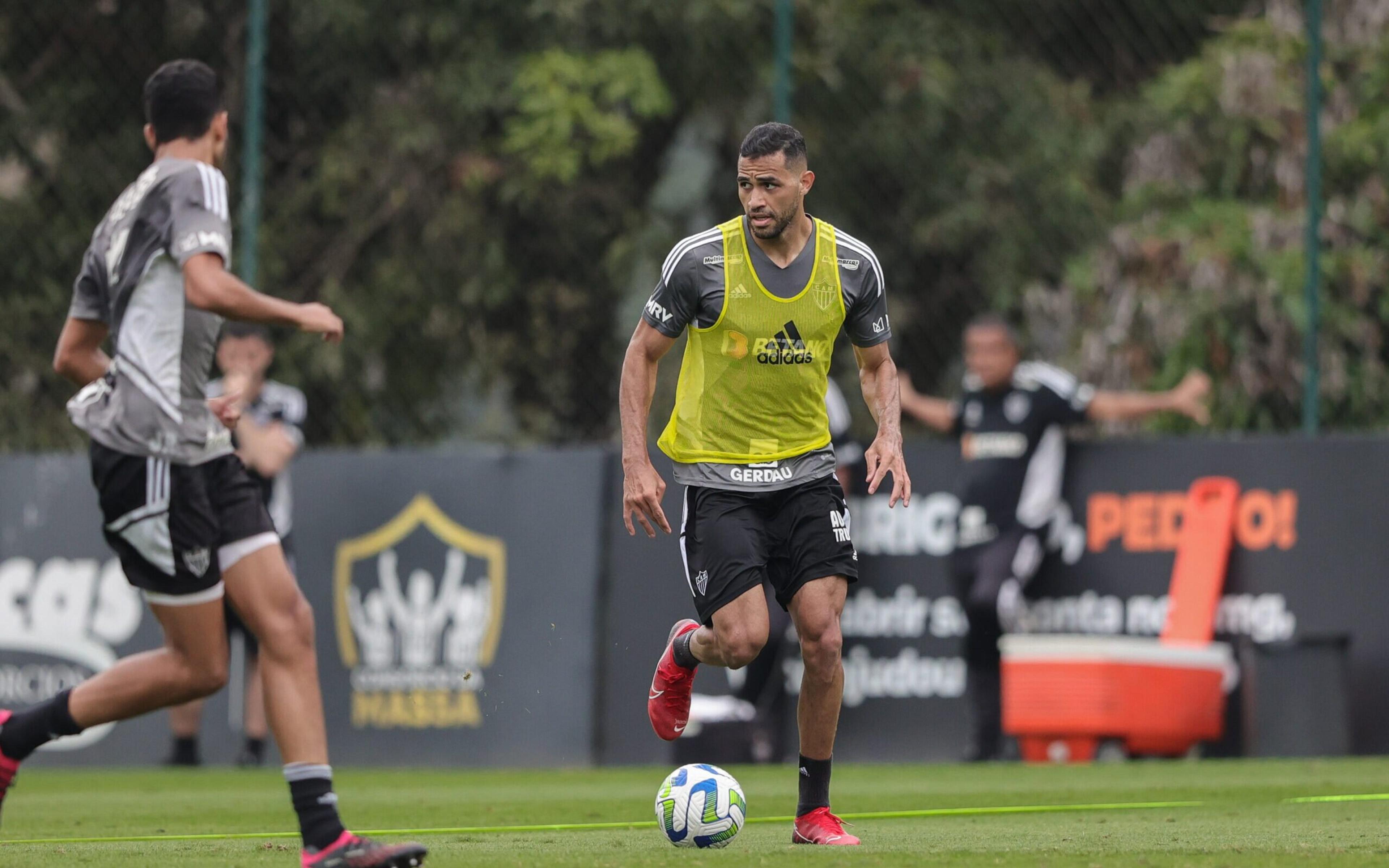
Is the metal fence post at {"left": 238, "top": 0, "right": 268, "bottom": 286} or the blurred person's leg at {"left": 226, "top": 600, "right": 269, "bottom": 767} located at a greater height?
the metal fence post at {"left": 238, "top": 0, "right": 268, "bottom": 286}

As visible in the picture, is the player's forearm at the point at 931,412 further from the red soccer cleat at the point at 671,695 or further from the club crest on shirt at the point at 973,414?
the red soccer cleat at the point at 671,695

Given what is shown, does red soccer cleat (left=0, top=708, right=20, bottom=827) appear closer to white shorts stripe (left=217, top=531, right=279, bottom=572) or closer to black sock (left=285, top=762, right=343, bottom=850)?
white shorts stripe (left=217, top=531, right=279, bottom=572)

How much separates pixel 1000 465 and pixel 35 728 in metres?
6.82

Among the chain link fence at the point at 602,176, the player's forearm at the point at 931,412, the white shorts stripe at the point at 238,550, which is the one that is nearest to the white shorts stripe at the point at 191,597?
the white shorts stripe at the point at 238,550

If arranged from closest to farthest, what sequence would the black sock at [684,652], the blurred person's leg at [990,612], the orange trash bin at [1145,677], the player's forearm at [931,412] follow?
the black sock at [684,652]
the orange trash bin at [1145,677]
the blurred person's leg at [990,612]
the player's forearm at [931,412]

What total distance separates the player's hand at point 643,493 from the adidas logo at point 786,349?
0.55m

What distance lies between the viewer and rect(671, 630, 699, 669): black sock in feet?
23.5

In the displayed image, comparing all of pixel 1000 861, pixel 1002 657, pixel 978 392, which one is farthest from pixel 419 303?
pixel 1000 861

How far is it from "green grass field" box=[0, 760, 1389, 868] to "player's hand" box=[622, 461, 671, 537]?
3.49ft

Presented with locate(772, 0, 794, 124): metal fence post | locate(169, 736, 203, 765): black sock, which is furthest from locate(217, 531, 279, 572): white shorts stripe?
locate(772, 0, 794, 124): metal fence post

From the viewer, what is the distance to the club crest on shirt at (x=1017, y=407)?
12.0 m

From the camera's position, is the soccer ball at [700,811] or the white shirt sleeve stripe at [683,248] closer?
the soccer ball at [700,811]

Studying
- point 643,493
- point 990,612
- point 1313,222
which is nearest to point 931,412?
point 990,612

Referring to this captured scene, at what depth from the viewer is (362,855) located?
214 inches
